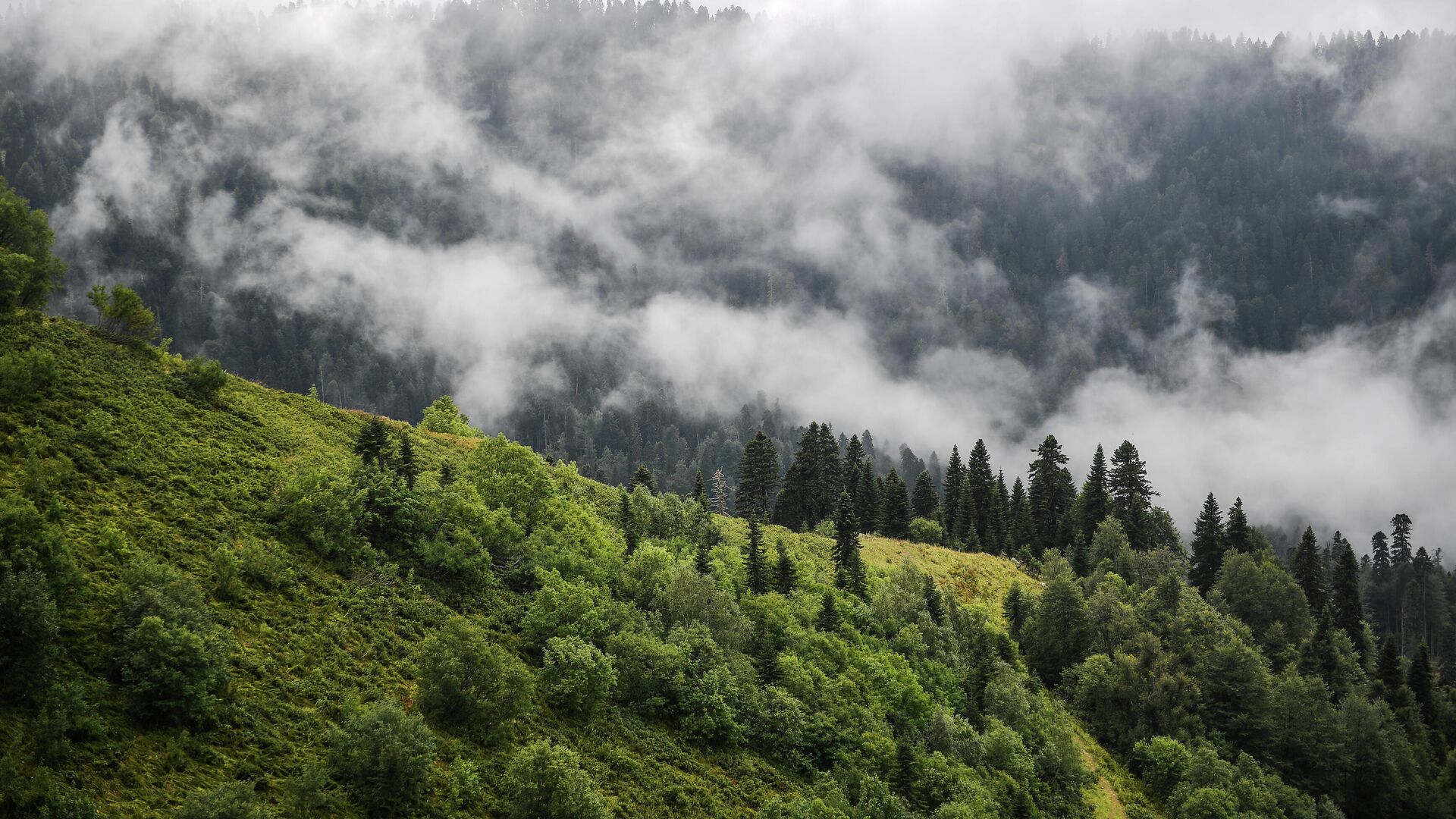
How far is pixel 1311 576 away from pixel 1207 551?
12.9 metres

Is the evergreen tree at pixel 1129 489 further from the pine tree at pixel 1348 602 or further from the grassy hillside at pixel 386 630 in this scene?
the grassy hillside at pixel 386 630

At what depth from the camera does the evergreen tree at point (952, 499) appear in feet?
486

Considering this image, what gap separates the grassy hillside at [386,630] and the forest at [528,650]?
207 mm

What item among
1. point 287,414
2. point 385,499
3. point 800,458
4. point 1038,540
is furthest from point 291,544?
point 1038,540

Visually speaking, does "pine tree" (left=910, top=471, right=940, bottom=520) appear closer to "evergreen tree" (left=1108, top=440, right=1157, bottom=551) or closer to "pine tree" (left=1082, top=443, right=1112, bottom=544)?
"pine tree" (left=1082, top=443, right=1112, bottom=544)

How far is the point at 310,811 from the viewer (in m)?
36.3

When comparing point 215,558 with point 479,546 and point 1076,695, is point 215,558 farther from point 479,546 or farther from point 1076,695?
point 1076,695

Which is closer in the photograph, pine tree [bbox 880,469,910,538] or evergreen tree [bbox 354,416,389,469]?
evergreen tree [bbox 354,416,389,469]

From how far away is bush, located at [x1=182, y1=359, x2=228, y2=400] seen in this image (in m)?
66.2

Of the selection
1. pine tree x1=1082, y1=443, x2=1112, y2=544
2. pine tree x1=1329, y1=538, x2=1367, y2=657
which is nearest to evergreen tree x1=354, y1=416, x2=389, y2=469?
pine tree x1=1082, y1=443, x2=1112, y2=544

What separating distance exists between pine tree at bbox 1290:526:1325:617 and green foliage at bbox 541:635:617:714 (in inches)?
4192

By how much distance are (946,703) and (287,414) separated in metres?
55.5

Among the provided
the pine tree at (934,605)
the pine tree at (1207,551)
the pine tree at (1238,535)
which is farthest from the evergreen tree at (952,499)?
the pine tree at (934,605)

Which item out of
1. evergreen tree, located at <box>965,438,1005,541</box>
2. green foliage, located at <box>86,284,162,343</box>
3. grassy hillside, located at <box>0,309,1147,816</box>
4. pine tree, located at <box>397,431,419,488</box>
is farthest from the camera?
evergreen tree, located at <box>965,438,1005,541</box>
